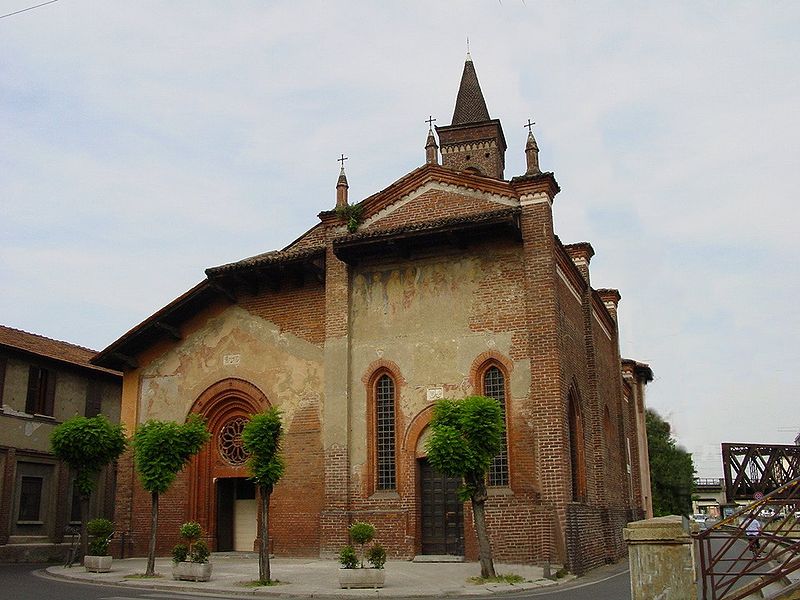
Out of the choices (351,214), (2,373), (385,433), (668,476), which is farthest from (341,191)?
(668,476)

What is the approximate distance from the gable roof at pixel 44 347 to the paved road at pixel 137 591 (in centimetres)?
983

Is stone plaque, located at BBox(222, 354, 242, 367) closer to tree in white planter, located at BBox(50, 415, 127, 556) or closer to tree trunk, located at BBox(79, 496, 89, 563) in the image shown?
tree in white planter, located at BBox(50, 415, 127, 556)

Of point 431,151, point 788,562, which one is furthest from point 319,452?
point 788,562

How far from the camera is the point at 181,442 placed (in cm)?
1827

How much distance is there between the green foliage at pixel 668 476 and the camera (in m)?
51.6

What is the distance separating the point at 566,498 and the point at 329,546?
6.07 m

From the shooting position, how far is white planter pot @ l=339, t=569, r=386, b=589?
1483 centimetres

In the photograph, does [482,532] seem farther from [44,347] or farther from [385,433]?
[44,347]

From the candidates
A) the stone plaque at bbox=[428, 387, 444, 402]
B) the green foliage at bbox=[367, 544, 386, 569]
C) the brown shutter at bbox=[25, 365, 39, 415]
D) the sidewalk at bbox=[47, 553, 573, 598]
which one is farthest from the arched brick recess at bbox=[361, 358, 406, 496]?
the brown shutter at bbox=[25, 365, 39, 415]

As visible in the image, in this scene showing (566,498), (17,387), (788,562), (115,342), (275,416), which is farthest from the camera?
(17,387)

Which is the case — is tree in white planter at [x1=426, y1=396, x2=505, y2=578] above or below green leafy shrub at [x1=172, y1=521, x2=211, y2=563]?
above

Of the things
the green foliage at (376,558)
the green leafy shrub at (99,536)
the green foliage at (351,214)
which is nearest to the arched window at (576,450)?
the green foliage at (376,558)

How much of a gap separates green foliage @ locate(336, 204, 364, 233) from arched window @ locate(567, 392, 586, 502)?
7.42 meters

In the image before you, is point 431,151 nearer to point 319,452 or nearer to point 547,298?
point 547,298
